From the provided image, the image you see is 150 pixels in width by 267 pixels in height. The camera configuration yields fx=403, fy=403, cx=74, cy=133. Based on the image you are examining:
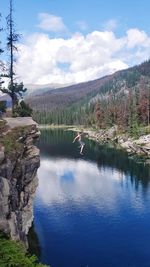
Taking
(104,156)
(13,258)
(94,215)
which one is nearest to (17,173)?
(13,258)

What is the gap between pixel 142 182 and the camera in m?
100

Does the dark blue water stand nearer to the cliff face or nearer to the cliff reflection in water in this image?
the cliff reflection in water

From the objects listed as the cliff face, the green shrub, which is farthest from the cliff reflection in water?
the green shrub

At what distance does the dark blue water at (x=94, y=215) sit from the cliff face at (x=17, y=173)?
6.63 meters

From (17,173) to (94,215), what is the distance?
25.3 metres

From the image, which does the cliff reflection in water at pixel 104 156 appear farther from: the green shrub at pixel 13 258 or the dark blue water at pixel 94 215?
the green shrub at pixel 13 258

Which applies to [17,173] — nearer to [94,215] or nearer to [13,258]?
[13,258]

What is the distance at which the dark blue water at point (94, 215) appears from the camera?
5681 cm

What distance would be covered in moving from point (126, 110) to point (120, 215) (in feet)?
362

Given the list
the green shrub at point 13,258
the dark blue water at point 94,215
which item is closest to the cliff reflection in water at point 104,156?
the dark blue water at point 94,215

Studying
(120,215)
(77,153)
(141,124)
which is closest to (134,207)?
(120,215)

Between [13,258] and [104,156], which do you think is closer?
[13,258]

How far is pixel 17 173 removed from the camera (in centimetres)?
5197

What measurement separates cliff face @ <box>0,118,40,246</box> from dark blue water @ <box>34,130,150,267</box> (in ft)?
21.7
